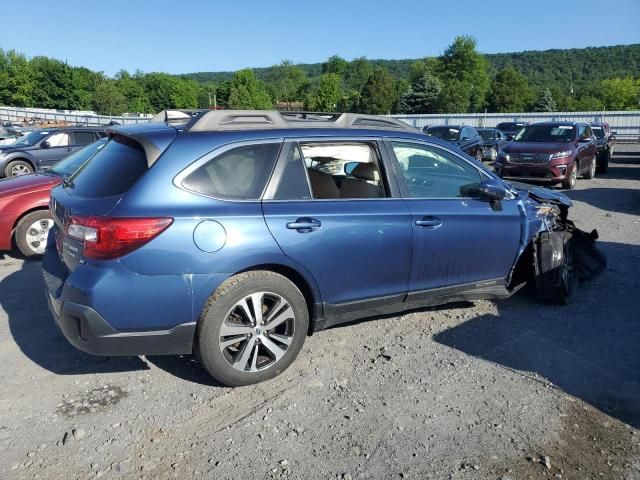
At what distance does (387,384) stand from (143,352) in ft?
5.29

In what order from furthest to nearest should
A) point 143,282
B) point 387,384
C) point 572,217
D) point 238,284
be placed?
point 572,217
point 387,384
point 238,284
point 143,282

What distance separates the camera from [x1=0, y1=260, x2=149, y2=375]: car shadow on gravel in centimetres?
391

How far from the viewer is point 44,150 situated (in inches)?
543

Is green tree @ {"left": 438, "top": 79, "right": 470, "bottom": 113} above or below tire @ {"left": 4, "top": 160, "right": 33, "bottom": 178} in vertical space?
above

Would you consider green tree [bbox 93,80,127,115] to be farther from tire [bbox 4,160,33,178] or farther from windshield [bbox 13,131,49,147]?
tire [bbox 4,160,33,178]

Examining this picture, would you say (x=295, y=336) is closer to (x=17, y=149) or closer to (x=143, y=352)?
(x=143, y=352)

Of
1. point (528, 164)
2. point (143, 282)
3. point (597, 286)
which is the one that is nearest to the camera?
point (143, 282)

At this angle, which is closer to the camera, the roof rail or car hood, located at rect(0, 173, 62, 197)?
the roof rail

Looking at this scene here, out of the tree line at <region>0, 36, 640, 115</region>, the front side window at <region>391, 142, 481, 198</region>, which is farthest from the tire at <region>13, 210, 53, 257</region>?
the tree line at <region>0, 36, 640, 115</region>

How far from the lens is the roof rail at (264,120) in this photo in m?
3.68

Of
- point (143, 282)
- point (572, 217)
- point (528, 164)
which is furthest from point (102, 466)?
point (528, 164)

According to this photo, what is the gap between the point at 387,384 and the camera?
12.2 ft

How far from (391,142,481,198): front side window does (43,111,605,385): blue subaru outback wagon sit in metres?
0.01

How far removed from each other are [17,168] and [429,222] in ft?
42.3
